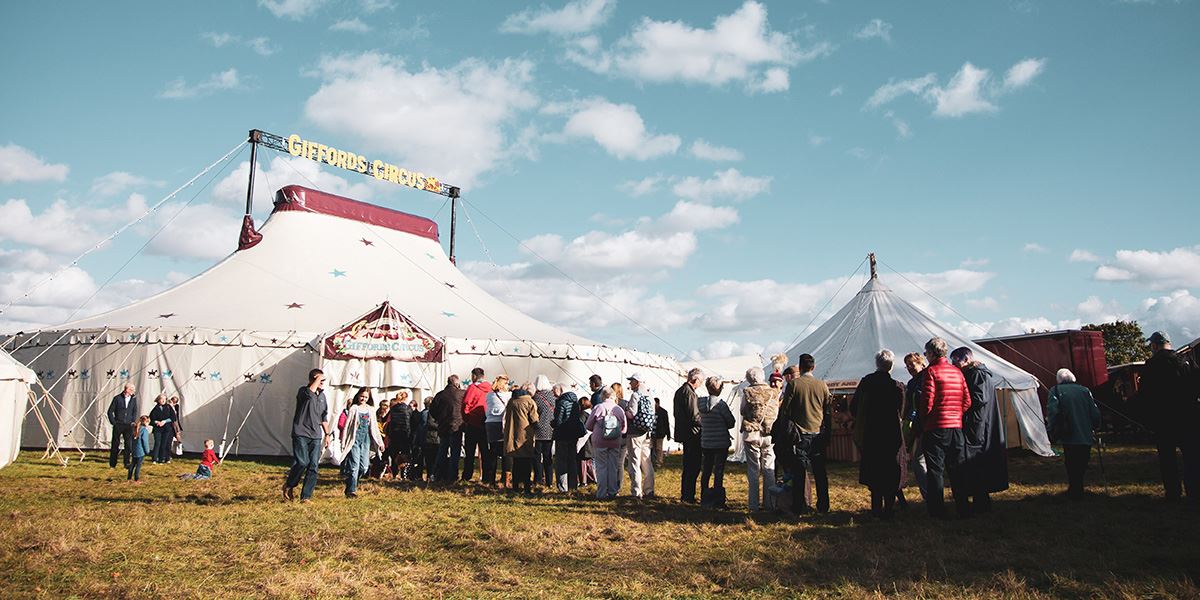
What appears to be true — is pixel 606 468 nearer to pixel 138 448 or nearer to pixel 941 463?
pixel 941 463

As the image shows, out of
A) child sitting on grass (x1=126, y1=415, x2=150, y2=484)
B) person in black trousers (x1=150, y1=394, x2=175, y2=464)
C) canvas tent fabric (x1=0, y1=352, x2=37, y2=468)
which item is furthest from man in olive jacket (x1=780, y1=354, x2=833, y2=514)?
canvas tent fabric (x1=0, y1=352, x2=37, y2=468)

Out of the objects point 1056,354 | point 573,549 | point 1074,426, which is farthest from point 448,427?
point 1056,354

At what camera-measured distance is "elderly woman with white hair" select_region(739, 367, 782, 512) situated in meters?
6.69

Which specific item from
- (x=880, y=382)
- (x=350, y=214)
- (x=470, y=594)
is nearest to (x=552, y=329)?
(x=350, y=214)

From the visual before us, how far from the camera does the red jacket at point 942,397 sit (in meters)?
5.99

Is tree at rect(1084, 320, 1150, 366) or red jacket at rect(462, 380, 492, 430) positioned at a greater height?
tree at rect(1084, 320, 1150, 366)

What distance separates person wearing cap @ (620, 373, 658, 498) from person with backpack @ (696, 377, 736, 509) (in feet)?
2.92

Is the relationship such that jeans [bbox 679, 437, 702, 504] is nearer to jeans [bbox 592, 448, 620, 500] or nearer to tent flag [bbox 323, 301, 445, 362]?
jeans [bbox 592, 448, 620, 500]

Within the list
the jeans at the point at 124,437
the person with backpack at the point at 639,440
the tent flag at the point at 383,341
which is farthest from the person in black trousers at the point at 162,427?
the person with backpack at the point at 639,440

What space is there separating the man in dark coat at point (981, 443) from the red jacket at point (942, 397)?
0.27 metres

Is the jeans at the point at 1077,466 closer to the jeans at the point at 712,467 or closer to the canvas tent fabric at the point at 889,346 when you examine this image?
the jeans at the point at 712,467

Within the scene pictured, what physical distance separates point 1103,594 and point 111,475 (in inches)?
442

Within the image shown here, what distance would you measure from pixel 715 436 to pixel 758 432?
56 centimetres

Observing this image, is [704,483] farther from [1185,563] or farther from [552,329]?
[552,329]
